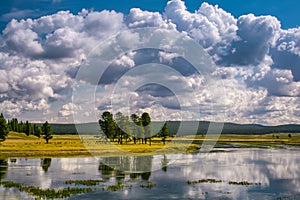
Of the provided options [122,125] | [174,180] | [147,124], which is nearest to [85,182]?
[174,180]

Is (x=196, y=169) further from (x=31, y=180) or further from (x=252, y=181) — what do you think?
(x=31, y=180)

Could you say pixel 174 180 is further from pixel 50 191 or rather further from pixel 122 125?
pixel 122 125

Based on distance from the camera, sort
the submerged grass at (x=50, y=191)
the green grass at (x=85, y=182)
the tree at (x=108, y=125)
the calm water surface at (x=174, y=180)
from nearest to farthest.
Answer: the submerged grass at (x=50, y=191) → the calm water surface at (x=174, y=180) → the green grass at (x=85, y=182) → the tree at (x=108, y=125)

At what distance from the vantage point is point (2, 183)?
49406 millimetres

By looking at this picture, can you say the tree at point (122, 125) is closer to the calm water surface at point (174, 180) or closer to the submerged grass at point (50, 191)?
the calm water surface at point (174, 180)

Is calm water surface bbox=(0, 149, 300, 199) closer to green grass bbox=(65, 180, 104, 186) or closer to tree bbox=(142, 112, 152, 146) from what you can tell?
green grass bbox=(65, 180, 104, 186)

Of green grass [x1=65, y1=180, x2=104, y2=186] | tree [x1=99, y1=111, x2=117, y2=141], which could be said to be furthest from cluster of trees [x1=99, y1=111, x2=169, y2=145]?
green grass [x1=65, y1=180, x2=104, y2=186]

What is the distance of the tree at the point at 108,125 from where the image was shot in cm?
13562

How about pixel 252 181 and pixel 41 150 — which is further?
pixel 41 150

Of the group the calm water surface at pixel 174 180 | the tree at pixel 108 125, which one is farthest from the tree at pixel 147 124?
the calm water surface at pixel 174 180

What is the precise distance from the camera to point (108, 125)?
140625 millimetres

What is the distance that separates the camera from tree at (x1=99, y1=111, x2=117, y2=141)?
135625 mm

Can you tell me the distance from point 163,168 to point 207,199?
29.6 m

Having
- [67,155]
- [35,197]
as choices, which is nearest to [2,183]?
[35,197]
